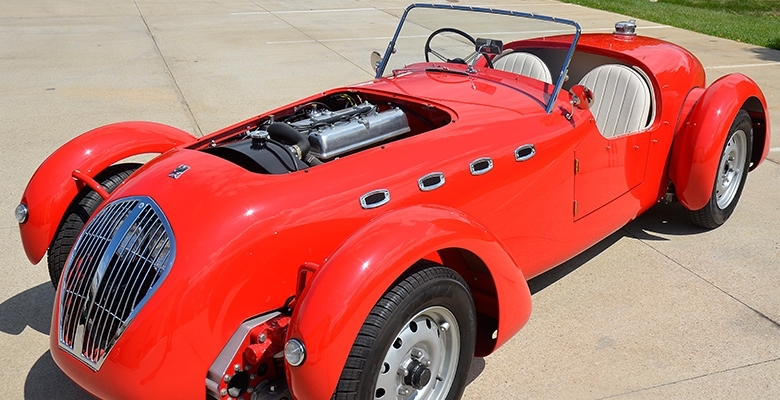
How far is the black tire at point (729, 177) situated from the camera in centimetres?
483

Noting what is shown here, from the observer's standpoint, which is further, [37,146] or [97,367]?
[37,146]

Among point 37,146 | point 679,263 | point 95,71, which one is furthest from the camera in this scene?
point 95,71

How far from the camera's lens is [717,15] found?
14.8 metres

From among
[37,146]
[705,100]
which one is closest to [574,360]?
[705,100]

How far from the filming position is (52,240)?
11.8 feet

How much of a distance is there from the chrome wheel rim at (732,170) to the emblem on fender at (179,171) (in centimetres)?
350

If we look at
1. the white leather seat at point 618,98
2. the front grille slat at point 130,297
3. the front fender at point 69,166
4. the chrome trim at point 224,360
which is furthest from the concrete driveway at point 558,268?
the chrome trim at point 224,360

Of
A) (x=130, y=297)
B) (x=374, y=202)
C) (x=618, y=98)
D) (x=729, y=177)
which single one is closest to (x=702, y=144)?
(x=618, y=98)

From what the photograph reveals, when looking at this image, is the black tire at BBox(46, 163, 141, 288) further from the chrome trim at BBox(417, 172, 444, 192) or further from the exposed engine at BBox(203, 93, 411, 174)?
the chrome trim at BBox(417, 172, 444, 192)

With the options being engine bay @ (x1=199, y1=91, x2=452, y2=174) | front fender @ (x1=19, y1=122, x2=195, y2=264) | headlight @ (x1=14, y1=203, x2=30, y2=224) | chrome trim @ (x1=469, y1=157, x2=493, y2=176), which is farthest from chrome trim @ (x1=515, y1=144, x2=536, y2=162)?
headlight @ (x1=14, y1=203, x2=30, y2=224)

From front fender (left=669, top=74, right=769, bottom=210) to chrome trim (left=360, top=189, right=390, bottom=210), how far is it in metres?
2.37

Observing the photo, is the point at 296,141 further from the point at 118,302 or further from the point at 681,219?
the point at 681,219

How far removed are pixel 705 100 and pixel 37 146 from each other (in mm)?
5481

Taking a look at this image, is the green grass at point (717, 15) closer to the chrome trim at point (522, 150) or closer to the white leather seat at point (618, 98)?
the white leather seat at point (618, 98)
